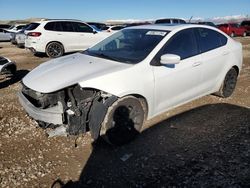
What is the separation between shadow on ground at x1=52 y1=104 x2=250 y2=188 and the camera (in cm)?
360

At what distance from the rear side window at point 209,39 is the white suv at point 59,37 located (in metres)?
9.56

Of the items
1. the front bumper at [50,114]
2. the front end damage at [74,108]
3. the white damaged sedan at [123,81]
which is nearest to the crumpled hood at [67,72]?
the white damaged sedan at [123,81]

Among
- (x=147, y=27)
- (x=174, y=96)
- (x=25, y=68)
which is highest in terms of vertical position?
(x=147, y=27)

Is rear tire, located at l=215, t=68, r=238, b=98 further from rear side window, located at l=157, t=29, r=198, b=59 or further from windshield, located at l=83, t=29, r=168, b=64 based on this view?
windshield, located at l=83, t=29, r=168, b=64

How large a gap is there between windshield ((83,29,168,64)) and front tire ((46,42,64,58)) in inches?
341

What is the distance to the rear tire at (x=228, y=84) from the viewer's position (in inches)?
242

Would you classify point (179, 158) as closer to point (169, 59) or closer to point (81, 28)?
point (169, 59)

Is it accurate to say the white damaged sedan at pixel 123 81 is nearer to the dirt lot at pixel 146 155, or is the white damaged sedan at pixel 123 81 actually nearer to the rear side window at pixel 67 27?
the dirt lot at pixel 146 155

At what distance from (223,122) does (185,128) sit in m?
0.77

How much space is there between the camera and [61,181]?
366 cm

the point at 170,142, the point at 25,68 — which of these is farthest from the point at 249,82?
the point at 25,68

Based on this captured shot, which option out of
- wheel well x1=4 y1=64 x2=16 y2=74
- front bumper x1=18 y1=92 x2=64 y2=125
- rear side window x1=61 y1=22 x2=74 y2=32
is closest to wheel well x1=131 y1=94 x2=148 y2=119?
front bumper x1=18 y1=92 x2=64 y2=125

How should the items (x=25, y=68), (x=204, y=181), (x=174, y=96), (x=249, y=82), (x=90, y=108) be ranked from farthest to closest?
(x=25, y=68) < (x=249, y=82) < (x=174, y=96) < (x=90, y=108) < (x=204, y=181)

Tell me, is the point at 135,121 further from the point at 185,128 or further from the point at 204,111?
the point at 204,111
